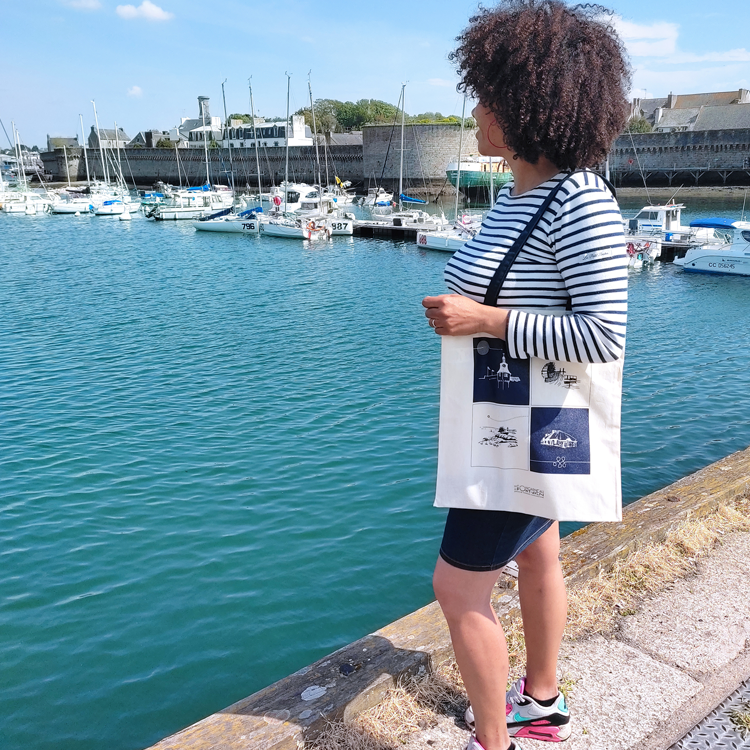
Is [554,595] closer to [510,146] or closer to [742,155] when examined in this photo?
[510,146]

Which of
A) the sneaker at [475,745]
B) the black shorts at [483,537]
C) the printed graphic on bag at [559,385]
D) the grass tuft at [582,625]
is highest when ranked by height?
the printed graphic on bag at [559,385]

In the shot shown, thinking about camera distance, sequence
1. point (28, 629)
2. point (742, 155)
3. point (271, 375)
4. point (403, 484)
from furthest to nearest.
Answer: point (742, 155) → point (271, 375) → point (403, 484) → point (28, 629)

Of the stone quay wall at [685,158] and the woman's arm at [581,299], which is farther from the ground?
the stone quay wall at [685,158]

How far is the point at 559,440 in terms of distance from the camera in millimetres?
1803

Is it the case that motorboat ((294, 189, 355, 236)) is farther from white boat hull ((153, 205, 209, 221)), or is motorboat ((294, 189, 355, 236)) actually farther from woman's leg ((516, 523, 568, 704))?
woman's leg ((516, 523, 568, 704))

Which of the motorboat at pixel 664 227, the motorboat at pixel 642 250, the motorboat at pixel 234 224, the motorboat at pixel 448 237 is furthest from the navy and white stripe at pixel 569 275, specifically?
the motorboat at pixel 234 224

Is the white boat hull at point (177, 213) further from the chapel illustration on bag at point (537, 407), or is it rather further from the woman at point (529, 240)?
the chapel illustration on bag at point (537, 407)

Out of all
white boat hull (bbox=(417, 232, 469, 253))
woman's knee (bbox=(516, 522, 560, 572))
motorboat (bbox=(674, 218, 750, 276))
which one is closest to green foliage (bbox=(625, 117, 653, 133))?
white boat hull (bbox=(417, 232, 469, 253))

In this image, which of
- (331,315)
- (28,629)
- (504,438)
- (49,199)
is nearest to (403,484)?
(28,629)

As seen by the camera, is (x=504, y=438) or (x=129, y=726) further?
(x=129, y=726)

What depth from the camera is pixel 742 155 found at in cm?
5678

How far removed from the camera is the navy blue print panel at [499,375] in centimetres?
180

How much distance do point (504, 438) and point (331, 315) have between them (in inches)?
647

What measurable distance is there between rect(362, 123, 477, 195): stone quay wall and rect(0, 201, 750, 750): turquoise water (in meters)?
48.3
